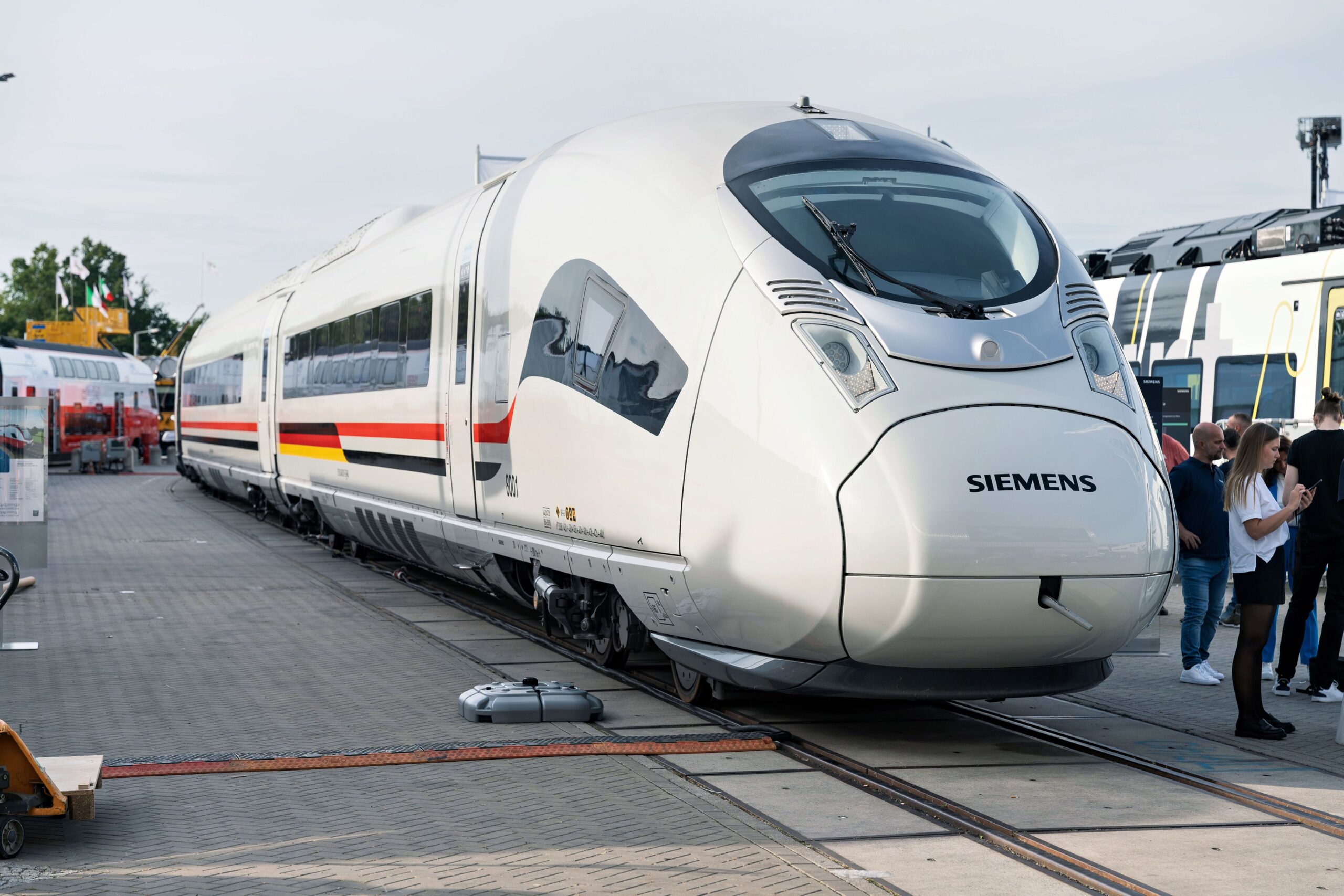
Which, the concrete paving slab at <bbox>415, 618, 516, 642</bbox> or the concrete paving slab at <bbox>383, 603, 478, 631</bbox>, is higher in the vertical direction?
the concrete paving slab at <bbox>415, 618, 516, 642</bbox>

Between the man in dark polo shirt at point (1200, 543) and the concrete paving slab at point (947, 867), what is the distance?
4450 millimetres

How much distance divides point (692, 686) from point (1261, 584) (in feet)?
10.4

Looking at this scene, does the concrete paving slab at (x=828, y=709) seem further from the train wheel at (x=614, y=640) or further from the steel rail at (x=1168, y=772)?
the train wheel at (x=614, y=640)

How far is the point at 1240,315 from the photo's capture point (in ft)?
51.2

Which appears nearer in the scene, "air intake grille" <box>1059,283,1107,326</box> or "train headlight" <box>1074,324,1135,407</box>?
"train headlight" <box>1074,324,1135,407</box>

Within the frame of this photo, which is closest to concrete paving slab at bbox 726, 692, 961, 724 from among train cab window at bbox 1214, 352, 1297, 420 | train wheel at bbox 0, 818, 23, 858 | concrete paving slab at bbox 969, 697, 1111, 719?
concrete paving slab at bbox 969, 697, 1111, 719

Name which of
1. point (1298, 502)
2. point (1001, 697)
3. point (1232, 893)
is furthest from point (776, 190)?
point (1232, 893)

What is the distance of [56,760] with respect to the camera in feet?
19.4

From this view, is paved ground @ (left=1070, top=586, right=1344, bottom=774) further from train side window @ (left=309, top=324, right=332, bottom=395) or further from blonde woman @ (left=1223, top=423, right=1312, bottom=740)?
train side window @ (left=309, top=324, right=332, bottom=395)

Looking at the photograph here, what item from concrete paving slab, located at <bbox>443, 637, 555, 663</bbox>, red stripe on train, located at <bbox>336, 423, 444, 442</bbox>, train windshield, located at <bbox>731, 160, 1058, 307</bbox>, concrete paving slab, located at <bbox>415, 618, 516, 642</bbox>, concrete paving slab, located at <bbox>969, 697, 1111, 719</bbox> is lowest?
concrete paving slab, located at <bbox>415, 618, 516, 642</bbox>

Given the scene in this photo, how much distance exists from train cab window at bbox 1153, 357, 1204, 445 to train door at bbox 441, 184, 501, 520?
28.2 feet

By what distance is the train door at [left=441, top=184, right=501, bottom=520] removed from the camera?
10703mm

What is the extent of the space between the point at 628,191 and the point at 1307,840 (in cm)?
488

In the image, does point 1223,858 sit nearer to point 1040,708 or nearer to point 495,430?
point 1040,708
